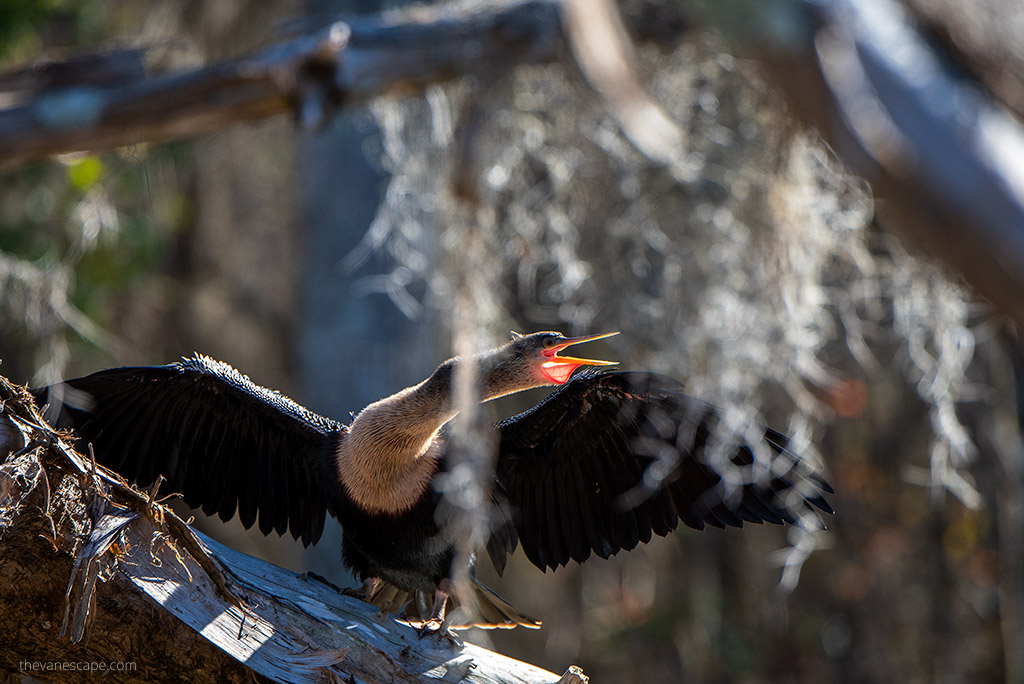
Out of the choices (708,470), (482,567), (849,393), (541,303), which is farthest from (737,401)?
(482,567)

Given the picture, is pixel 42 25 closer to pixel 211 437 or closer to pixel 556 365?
pixel 211 437

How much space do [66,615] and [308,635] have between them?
49 cm

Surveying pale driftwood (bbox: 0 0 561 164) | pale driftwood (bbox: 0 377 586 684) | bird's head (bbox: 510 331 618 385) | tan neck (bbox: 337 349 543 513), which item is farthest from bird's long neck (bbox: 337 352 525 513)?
pale driftwood (bbox: 0 0 561 164)

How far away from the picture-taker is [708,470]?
2.47m

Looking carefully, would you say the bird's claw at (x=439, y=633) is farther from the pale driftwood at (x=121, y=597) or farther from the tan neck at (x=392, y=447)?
the tan neck at (x=392, y=447)

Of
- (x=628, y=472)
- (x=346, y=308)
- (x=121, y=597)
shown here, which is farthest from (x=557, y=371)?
(x=346, y=308)

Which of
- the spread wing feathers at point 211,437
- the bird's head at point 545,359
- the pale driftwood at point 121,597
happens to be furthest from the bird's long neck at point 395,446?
the pale driftwood at point 121,597

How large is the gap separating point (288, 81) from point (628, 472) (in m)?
1.66

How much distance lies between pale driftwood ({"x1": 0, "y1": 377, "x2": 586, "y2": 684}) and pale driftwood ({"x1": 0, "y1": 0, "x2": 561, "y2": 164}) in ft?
4.82

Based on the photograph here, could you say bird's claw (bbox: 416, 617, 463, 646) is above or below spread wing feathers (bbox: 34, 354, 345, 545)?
below

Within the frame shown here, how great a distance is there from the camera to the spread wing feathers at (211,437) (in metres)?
2.45

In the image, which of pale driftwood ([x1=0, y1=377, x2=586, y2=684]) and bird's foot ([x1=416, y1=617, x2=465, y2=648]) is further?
bird's foot ([x1=416, y1=617, x2=465, y2=648])

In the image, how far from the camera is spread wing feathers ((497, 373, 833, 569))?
235 centimetres

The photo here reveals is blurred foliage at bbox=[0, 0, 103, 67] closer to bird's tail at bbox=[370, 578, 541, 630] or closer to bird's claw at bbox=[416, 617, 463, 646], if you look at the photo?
bird's tail at bbox=[370, 578, 541, 630]
